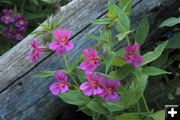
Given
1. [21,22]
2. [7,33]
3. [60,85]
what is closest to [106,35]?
[60,85]

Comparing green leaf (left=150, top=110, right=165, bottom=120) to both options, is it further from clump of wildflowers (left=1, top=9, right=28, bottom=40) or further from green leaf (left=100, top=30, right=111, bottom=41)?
clump of wildflowers (left=1, top=9, right=28, bottom=40)

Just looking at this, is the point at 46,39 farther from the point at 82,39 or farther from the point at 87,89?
the point at 82,39

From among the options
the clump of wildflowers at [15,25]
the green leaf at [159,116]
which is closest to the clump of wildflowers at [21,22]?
the clump of wildflowers at [15,25]

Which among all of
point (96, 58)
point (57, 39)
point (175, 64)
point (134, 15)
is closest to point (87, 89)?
point (96, 58)

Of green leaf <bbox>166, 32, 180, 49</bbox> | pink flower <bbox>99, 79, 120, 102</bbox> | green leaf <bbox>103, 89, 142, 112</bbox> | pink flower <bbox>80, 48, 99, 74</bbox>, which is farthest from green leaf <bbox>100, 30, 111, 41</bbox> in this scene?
green leaf <bbox>166, 32, 180, 49</bbox>

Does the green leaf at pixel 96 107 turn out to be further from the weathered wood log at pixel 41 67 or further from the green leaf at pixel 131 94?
the weathered wood log at pixel 41 67
